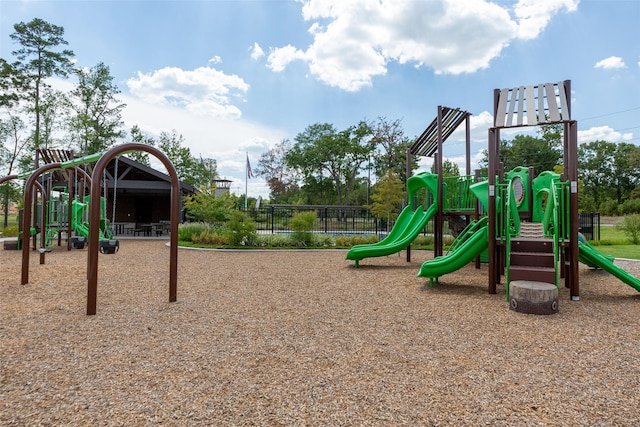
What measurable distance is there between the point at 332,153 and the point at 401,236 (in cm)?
3510

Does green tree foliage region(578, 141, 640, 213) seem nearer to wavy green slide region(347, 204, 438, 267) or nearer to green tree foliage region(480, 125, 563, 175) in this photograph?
green tree foliage region(480, 125, 563, 175)

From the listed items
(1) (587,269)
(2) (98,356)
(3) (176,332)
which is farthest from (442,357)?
(1) (587,269)

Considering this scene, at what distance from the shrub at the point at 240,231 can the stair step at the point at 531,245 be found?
996 centimetres

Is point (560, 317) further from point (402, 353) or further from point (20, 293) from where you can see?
point (20, 293)

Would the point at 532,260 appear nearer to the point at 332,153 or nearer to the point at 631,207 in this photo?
the point at 332,153

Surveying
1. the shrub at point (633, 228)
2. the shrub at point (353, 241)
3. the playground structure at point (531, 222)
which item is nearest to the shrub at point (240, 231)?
the shrub at point (353, 241)

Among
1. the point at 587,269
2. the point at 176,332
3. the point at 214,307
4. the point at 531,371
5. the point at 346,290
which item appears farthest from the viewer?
the point at 587,269

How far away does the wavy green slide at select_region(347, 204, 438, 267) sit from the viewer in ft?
28.9

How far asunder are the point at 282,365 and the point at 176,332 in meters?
1.51

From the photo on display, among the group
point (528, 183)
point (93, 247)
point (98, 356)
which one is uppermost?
point (528, 183)

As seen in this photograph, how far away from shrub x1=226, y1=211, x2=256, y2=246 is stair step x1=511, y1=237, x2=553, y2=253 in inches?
392

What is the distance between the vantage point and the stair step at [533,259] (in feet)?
18.3

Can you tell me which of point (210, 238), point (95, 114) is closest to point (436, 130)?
point (210, 238)

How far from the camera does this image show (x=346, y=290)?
21.0ft
